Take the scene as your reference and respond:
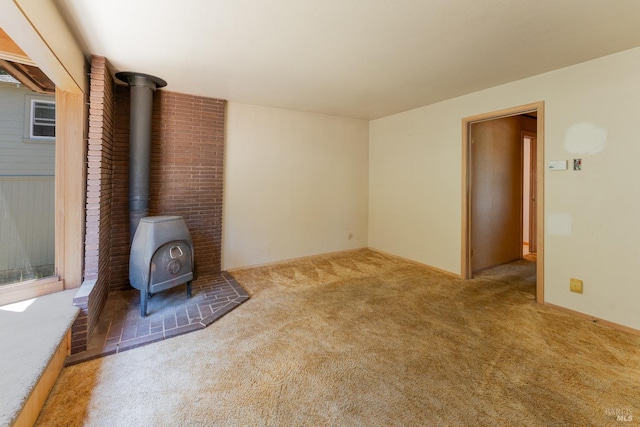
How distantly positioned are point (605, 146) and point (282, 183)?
3746 millimetres

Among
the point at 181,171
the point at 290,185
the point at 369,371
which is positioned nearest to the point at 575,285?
the point at 369,371

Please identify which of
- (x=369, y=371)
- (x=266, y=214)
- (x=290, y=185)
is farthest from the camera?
(x=290, y=185)

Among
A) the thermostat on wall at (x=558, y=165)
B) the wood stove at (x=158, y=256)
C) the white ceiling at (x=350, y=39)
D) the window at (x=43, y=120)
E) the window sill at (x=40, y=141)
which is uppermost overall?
the white ceiling at (x=350, y=39)

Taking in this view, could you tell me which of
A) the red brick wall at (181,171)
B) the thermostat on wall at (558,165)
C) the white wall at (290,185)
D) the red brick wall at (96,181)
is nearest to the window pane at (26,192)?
the red brick wall at (96,181)

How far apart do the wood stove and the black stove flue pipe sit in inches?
19.4

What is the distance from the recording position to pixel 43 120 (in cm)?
242

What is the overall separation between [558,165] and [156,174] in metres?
4.55

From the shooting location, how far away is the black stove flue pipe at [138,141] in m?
3.13

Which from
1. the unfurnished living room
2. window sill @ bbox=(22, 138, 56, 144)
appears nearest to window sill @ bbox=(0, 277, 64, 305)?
the unfurnished living room

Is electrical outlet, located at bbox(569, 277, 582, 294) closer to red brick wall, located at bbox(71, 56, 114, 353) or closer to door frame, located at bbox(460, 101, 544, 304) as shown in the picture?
door frame, located at bbox(460, 101, 544, 304)

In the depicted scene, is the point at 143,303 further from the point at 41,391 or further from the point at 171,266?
the point at 41,391

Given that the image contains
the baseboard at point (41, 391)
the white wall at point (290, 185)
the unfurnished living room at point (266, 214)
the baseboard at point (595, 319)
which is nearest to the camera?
the baseboard at point (41, 391)

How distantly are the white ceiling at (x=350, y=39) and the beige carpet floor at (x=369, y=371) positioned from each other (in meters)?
2.44

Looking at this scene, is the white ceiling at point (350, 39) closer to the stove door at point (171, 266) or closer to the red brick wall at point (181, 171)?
the red brick wall at point (181, 171)
